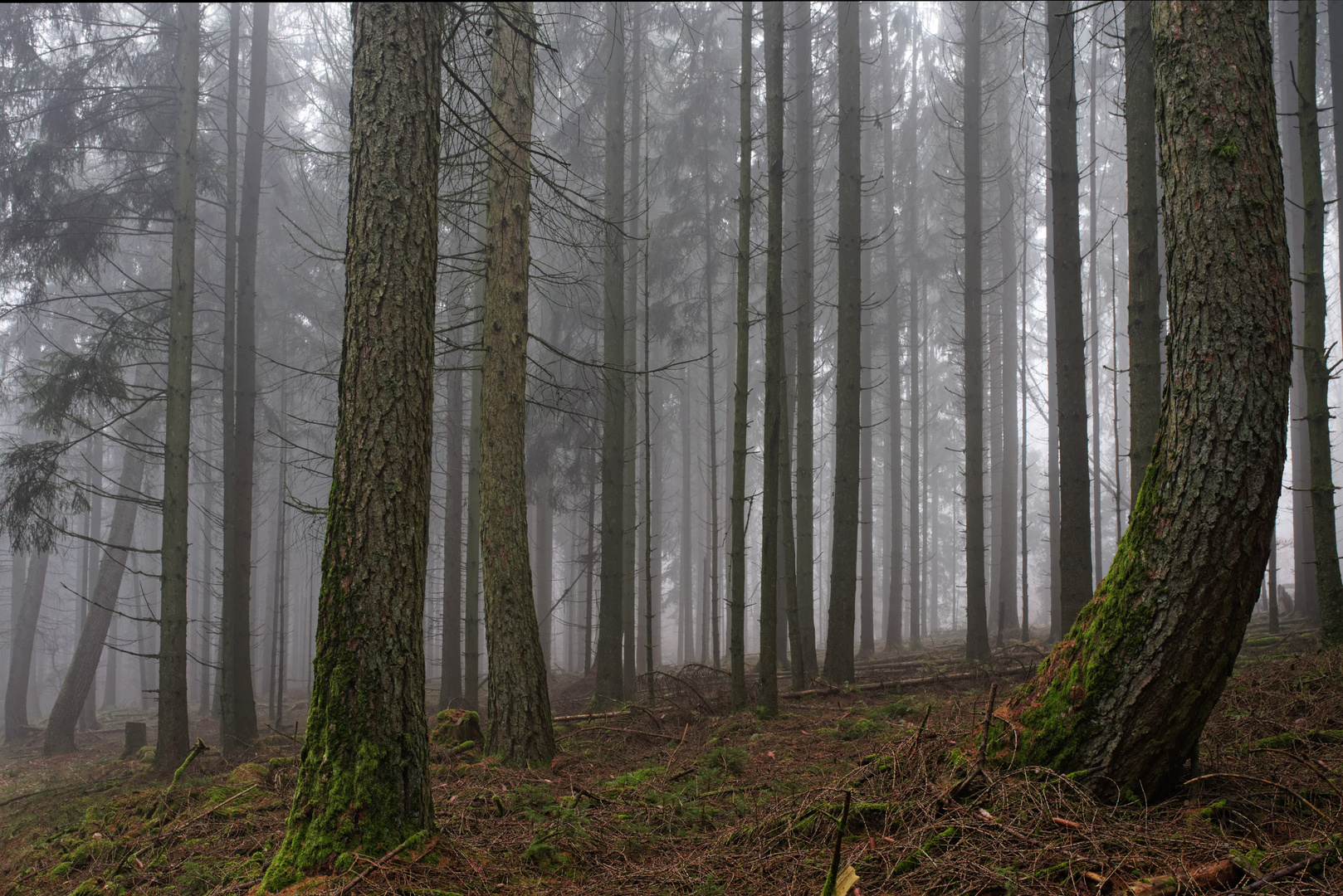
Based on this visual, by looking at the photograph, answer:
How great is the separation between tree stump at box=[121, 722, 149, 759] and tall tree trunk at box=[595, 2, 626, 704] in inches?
291

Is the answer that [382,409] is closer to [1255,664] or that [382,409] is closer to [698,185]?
[1255,664]

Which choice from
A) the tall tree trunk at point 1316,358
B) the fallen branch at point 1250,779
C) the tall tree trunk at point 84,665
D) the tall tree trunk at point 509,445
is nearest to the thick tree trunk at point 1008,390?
the tall tree trunk at point 1316,358

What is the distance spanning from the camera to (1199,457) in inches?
125

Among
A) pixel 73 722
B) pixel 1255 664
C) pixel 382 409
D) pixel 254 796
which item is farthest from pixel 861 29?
Result: pixel 73 722

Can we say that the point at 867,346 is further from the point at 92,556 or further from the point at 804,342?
the point at 92,556

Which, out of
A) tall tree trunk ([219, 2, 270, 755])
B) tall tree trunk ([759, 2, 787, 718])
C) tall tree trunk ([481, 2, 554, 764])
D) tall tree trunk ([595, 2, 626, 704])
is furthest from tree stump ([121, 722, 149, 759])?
tall tree trunk ([759, 2, 787, 718])

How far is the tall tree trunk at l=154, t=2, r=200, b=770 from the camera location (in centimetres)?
859

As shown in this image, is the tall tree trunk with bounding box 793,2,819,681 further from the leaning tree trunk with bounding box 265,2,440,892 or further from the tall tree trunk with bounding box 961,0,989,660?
the leaning tree trunk with bounding box 265,2,440,892

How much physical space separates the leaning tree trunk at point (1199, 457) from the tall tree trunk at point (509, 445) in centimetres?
402

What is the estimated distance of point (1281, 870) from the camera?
231 cm

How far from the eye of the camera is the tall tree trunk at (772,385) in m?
7.40

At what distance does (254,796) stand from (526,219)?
5188mm

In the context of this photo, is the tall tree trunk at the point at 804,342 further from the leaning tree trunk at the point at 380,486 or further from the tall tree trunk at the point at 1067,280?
the leaning tree trunk at the point at 380,486

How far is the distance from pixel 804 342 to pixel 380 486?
34.9ft
